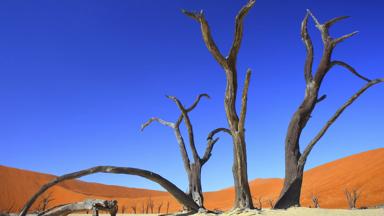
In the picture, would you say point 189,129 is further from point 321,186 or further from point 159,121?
point 321,186

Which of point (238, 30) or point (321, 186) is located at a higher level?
point (321, 186)

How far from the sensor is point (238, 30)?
23.8 feet

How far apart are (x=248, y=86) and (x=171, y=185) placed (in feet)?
8.42

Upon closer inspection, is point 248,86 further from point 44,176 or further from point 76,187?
point 76,187

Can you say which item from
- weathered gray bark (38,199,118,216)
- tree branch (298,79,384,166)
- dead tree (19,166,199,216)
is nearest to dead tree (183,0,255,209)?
dead tree (19,166,199,216)

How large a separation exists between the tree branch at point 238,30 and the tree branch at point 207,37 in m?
0.18

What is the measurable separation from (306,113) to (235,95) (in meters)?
2.92

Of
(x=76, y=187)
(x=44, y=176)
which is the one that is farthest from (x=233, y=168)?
(x=76, y=187)

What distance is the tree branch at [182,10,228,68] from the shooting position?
705 centimetres

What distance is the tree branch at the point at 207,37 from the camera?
7055 mm

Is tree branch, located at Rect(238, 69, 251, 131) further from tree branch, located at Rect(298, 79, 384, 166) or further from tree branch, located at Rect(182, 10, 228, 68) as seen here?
tree branch, located at Rect(298, 79, 384, 166)

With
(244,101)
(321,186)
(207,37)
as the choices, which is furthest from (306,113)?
(321,186)

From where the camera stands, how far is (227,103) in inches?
299

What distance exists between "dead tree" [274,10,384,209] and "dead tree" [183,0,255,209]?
1.61 metres
